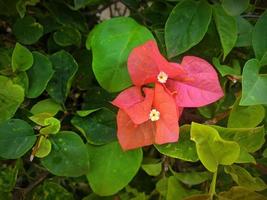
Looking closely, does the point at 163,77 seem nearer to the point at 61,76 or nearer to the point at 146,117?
the point at 146,117

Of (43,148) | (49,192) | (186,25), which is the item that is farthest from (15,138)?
(186,25)

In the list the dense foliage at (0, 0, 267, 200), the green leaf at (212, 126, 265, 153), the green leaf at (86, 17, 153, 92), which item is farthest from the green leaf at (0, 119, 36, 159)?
the green leaf at (212, 126, 265, 153)

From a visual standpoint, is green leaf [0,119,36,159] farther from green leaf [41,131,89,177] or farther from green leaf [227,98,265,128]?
green leaf [227,98,265,128]

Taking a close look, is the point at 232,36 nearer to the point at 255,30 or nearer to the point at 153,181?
the point at 255,30

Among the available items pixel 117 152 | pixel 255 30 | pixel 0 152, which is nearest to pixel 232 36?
pixel 255 30

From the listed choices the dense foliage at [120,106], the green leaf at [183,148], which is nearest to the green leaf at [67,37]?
the dense foliage at [120,106]

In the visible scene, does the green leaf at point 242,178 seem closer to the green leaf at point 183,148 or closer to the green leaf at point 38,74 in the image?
the green leaf at point 183,148
